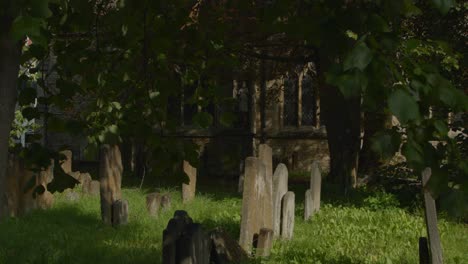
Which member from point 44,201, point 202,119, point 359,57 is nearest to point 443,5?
point 359,57

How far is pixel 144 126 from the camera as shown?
4.45m

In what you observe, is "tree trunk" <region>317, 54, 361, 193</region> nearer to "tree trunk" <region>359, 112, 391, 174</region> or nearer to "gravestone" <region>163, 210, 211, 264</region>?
"tree trunk" <region>359, 112, 391, 174</region>

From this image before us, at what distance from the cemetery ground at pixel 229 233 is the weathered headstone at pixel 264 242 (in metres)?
0.12

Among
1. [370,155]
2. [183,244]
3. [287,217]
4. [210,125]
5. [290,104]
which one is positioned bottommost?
[183,244]

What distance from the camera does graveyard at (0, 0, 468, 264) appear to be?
2.21 metres

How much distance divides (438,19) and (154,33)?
10165mm

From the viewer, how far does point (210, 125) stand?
23.9ft

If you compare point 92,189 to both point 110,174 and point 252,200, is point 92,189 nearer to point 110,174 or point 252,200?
point 110,174

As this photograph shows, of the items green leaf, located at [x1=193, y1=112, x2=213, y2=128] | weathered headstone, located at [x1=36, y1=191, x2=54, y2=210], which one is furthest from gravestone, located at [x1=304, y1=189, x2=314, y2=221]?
green leaf, located at [x1=193, y1=112, x2=213, y2=128]

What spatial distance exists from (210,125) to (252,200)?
0.97m

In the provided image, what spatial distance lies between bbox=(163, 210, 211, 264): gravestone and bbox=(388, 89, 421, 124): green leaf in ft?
7.11

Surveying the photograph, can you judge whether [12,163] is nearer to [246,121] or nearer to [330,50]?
[330,50]

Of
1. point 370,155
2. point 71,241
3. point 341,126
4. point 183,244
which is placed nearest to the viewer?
point 183,244

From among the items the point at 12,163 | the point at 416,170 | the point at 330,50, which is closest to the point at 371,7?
the point at 330,50
